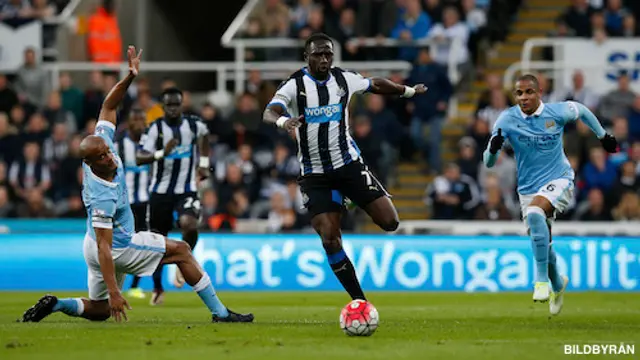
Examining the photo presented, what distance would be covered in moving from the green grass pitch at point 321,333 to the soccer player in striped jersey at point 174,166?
1071 millimetres

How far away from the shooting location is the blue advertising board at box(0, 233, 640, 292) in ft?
61.5

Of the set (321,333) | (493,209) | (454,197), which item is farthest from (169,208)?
(493,209)

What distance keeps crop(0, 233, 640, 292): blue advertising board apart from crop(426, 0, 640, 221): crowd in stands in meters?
1.78

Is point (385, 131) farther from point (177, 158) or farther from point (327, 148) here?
point (327, 148)

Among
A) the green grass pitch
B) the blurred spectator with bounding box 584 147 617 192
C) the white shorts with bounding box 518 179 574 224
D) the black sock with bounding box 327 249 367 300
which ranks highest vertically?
the blurred spectator with bounding box 584 147 617 192

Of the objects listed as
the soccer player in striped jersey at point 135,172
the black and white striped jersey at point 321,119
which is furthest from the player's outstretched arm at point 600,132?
the soccer player in striped jersey at point 135,172

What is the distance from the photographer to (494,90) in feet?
72.6

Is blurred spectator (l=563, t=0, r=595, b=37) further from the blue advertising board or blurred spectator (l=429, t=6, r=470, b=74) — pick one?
the blue advertising board

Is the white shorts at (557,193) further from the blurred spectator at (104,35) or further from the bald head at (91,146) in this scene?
the blurred spectator at (104,35)

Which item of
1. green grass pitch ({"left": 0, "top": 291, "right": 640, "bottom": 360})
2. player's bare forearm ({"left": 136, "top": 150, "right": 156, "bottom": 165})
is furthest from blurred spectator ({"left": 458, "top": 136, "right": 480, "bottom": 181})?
player's bare forearm ({"left": 136, "top": 150, "right": 156, "bottom": 165})

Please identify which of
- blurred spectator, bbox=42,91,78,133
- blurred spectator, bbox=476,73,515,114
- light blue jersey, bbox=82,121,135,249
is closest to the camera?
light blue jersey, bbox=82,121,135,249

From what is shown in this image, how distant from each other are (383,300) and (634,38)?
9.26 meters

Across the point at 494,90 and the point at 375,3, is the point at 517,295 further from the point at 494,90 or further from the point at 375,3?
the point at 375,3

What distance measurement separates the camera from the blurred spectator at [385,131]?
22047mm
